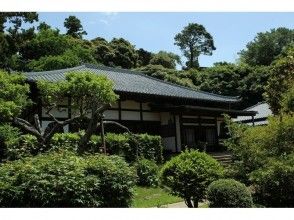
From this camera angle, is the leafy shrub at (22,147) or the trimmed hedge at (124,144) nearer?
the leafy shrub at (22,147)

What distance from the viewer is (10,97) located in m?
16.4

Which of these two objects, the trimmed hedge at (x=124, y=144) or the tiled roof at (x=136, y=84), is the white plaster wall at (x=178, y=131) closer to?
the tiled roof at (x=136, y=84)

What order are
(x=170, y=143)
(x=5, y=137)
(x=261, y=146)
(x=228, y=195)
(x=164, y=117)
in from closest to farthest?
(x=228, y=195) → (x=261, y=146) → (x=5, y=137) → (x=170, y=143) → (x=164, y=117)

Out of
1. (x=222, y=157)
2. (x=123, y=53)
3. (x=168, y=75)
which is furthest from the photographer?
(x=123, y=53)

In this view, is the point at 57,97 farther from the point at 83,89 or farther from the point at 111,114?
the point at 111,114

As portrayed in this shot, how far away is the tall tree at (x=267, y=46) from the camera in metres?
65.1

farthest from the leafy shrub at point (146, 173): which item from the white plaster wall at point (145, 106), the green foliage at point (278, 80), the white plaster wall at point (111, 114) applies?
the green foliage at point (278, 80)

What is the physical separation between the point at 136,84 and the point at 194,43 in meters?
46.6

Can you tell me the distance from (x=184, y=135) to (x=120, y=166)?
1733 cm

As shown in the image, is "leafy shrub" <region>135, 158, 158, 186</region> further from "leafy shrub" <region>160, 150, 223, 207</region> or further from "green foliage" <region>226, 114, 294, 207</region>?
"leafy shrub" <region>160, 150, 223, 207</region>

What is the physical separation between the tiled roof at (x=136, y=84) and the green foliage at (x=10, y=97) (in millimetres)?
5816

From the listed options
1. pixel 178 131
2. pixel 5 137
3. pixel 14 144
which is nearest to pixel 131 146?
pixel 14 144

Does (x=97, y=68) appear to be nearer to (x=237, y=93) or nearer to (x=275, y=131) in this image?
(x=275, y=131)

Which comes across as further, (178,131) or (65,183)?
(178,131)
